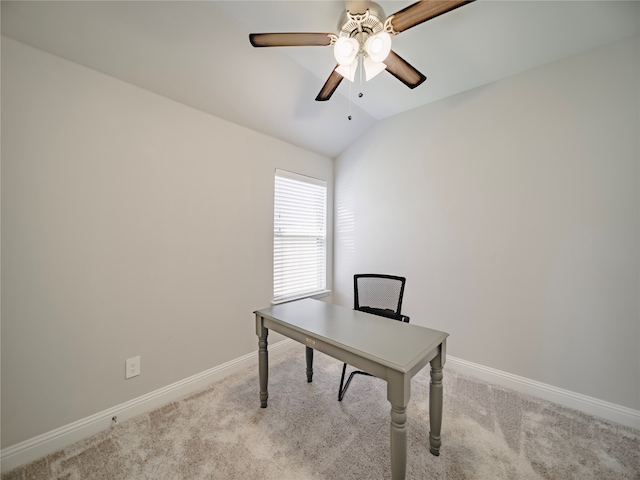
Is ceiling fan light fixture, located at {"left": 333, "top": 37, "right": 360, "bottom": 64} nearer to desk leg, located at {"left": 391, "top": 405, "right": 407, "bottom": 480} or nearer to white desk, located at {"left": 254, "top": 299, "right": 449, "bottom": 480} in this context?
white desk, located at {"left": 254, "top": 299, "right": 449, "bottom": 480}

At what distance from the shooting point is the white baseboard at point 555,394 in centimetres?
169

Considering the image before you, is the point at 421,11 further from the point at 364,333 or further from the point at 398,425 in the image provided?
the point at 398,425

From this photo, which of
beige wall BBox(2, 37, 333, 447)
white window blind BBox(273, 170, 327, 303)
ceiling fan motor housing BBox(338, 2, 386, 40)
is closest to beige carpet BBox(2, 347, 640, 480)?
beige wall BBox(2, 37, 333, 447)

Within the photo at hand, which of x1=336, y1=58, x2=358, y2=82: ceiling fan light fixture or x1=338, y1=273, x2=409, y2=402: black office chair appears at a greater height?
x1=336, y1=58, x2=358, y2=82: ceiling fan light fixture

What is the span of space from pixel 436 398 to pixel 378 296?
33.9 inches

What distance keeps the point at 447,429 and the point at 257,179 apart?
250 cm

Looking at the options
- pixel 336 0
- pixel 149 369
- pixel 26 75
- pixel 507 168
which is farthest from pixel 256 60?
pixel 149 369

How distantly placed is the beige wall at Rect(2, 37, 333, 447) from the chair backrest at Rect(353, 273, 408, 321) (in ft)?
3.65

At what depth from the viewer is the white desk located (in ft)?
3.67

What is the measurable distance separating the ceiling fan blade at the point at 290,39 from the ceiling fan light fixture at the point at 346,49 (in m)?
0.11

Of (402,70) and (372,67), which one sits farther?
(402,70)

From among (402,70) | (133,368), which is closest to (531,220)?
(402,70)

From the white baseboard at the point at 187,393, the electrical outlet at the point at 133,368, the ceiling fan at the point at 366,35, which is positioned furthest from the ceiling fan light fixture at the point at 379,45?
the white baseboard at the point at 187,393

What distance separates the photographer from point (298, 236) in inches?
118
